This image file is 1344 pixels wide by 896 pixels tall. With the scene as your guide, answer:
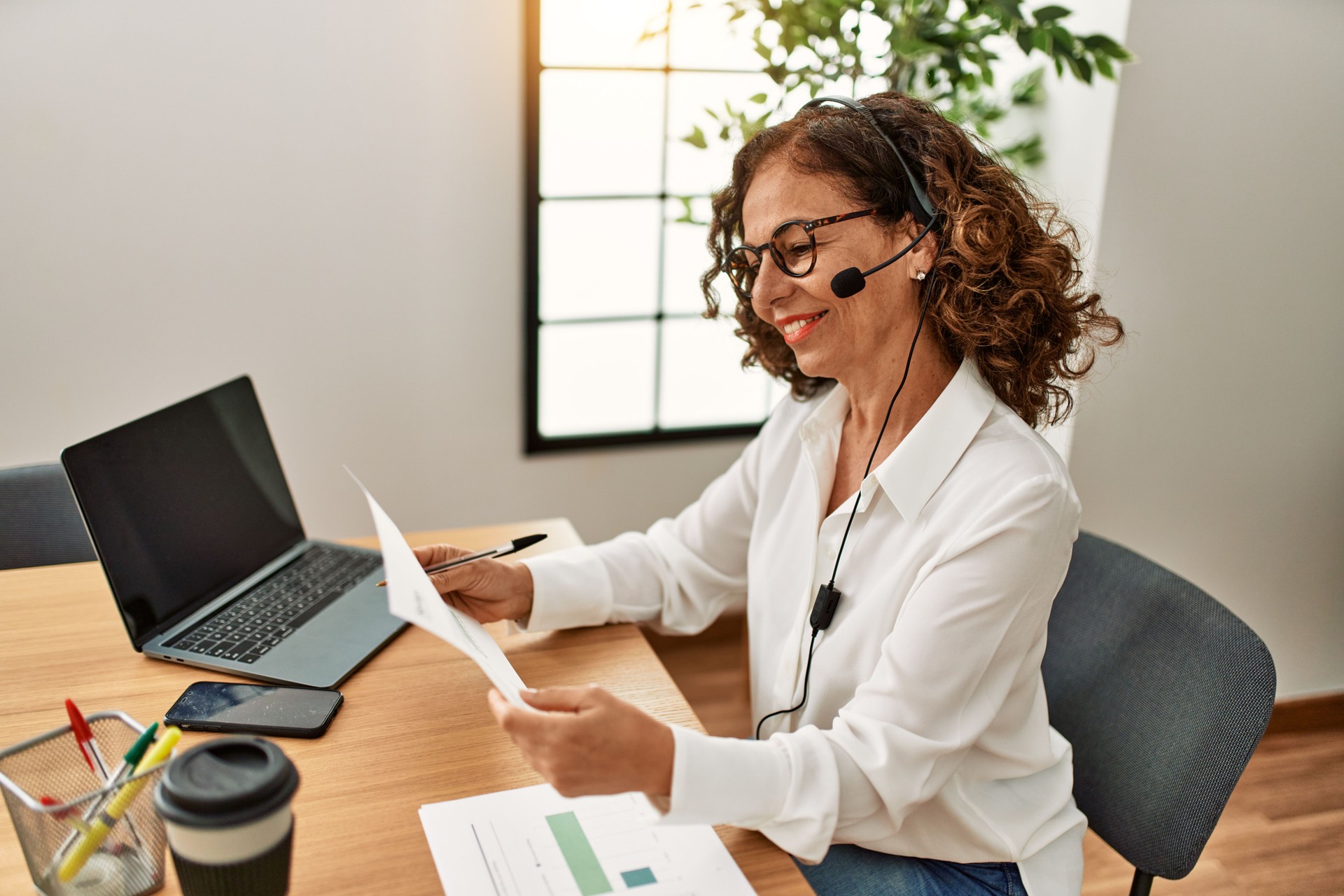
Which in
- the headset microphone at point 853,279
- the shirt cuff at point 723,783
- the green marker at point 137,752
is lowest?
the shirt cuff at point 723,783

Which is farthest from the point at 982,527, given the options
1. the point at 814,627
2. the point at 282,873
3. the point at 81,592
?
the point at 81,592

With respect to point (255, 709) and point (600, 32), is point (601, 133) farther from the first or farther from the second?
point (255, 709)

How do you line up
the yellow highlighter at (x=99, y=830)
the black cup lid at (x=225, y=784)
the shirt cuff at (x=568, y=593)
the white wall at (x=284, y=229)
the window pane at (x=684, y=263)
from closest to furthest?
the black cup lid at (x=225, y=784)
the yellow highlighter at (x=99, y=830)
the shirt cuff at (x=568, y=593)
the white wall at (x=284, y=229)
the window pane at (x=684, y=263)

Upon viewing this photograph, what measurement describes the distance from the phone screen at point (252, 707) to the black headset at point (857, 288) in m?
0.55

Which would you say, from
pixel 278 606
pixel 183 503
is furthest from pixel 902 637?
pixel 183 503

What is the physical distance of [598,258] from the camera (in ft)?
8.27

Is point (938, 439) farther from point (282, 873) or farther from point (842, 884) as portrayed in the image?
point (282, 873)

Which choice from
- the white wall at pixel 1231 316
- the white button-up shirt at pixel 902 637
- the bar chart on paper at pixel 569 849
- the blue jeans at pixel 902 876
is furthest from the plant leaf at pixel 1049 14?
the bar chart on paper at pixel 569 849

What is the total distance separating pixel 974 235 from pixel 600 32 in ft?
4.89

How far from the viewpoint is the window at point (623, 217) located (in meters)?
2.36

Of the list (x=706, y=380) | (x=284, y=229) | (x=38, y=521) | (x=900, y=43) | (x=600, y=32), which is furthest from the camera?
(x=706, y=380)

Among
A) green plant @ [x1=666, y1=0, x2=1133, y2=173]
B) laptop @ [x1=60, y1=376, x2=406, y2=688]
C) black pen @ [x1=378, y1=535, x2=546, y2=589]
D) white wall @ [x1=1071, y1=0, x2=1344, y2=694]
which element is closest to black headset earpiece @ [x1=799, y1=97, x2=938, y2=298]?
black pen @ [x1=378, y1=535, x2=546, y2=589]

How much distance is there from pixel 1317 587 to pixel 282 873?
8.25 feet

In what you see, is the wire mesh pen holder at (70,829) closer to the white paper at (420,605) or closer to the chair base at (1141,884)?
the white paper at (420,605)
